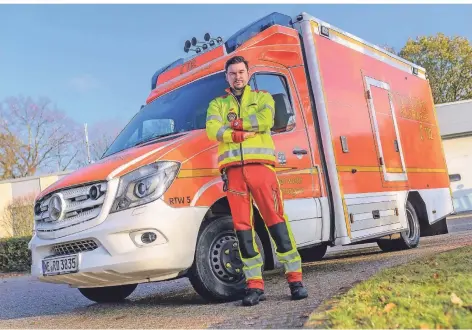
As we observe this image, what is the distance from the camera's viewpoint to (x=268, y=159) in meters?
4.90

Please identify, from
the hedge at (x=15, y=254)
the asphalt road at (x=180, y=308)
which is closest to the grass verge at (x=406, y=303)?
the asphalt road at (x=180, y=308)

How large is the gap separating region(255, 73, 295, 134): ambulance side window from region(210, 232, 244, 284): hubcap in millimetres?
1274

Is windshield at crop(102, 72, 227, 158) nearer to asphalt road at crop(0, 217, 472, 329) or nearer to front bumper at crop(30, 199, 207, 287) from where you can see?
front bumper at crop(30, 199, 207, 287)

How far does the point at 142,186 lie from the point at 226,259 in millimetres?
1126

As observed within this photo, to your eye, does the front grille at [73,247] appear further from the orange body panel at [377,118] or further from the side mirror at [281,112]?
the orange body panel at [377,118]

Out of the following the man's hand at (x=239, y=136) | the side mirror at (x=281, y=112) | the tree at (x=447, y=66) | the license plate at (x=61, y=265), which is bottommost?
the license plate at (x=61, y=265)

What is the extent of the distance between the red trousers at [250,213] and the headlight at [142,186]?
1.98 feet

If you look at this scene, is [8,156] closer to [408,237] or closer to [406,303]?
[408,237]

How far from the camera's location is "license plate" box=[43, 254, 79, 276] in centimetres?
489

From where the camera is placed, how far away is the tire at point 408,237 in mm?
8702

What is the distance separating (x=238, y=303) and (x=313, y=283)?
1.17 metres

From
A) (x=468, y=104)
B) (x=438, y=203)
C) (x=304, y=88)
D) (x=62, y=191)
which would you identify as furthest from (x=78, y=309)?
(x=468, y=104)

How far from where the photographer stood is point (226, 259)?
5250 mm

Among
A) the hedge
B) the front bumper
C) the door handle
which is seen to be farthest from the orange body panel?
the hedge
